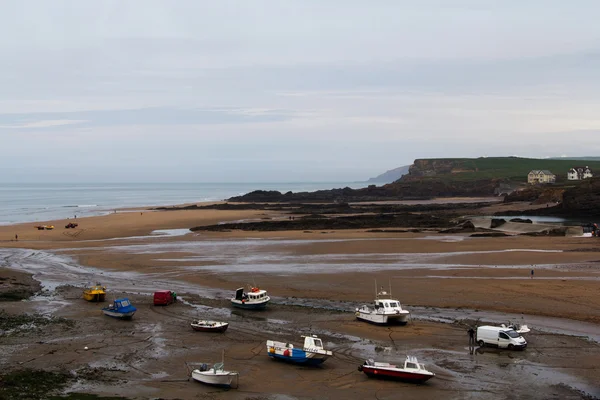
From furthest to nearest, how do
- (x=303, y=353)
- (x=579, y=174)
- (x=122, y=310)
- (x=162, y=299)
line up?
(x=579, y=174), (x=162, y=299), (x=122, y=310), (x=303, y=353)

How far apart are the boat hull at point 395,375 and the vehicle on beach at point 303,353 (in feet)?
5.57

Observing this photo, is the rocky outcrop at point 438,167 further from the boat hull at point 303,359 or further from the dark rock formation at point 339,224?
the boat hull at point 303,359

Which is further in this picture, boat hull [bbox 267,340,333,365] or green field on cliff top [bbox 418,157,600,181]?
green field on cliff top [bbox 418,157,600,181]

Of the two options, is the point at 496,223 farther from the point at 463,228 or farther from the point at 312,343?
the point at 312,343

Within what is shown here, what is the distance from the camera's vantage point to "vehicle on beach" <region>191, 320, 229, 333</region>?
77.2 feet

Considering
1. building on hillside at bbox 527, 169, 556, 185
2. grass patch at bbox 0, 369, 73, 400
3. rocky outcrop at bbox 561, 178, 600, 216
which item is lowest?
grass patch at bbox 0, 369, 73, 400

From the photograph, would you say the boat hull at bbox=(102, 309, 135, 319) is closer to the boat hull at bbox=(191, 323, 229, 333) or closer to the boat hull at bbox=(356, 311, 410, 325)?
the boat hull at bbox=(191, 323, 229, 333)

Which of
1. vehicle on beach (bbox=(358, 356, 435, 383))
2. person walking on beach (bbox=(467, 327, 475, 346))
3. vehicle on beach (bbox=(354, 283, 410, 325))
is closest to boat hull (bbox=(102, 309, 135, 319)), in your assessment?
vehicle on beach (bbox=(354, 283, 410, 325))

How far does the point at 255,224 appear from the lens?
6575cm

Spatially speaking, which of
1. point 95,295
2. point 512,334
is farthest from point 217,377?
point 95,295

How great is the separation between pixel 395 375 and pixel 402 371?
0.89ft

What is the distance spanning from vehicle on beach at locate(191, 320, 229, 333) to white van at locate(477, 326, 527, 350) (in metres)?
9.92

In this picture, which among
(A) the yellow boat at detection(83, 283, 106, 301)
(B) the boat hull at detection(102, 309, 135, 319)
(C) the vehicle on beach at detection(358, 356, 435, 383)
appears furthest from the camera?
(A) the yellow boat at detection(83, 283, 106, 301)

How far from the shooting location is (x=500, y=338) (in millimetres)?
21141
